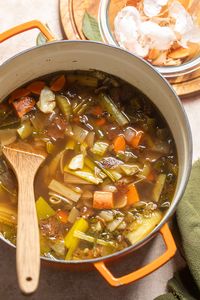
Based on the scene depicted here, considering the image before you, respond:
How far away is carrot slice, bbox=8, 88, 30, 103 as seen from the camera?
1396 mm

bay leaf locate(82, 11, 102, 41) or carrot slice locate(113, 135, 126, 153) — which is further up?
bay leaf locate(82, 11, 102, 41)

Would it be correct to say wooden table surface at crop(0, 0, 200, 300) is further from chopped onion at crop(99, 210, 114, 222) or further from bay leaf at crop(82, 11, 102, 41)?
bay leaf at crop(82, 11, 102, 41)

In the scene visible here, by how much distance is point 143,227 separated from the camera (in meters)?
1.31

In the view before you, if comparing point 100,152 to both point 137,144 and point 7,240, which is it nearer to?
point 137,144

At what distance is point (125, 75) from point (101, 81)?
7 centimetres

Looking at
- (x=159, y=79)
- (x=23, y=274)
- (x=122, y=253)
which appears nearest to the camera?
(x=23, y=274)

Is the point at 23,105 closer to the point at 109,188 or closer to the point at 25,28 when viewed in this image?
the point at 25,28

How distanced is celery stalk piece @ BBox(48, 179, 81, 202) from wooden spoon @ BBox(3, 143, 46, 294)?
66 mm

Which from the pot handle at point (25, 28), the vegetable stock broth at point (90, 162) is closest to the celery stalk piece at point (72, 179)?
the vegetable stock broth at point (90, 162)

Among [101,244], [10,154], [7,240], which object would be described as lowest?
[101,244]

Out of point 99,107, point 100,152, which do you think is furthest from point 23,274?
point 99,107

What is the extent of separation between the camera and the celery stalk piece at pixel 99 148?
1.36 metres

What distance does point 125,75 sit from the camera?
139cm

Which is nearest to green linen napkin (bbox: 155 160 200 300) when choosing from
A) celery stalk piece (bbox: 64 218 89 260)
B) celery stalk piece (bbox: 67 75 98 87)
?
celery stalk piece (bbox: 64 218 89 260)
